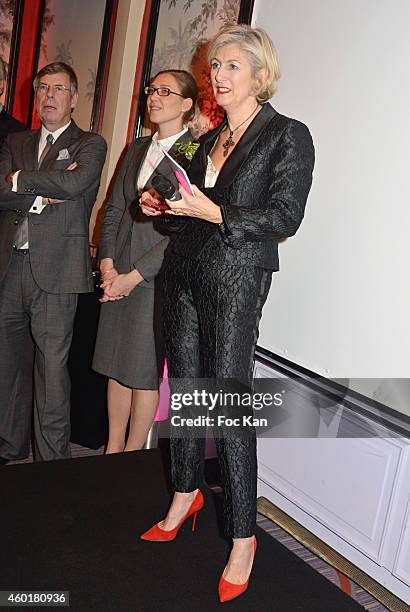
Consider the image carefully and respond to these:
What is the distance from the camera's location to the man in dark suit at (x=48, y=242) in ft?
9.24

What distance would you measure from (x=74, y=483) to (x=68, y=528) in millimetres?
294

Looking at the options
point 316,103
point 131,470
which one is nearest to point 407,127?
point 316,103

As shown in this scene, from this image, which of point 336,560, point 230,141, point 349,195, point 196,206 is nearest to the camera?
point 196,206

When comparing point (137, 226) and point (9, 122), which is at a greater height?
point (9, 122)

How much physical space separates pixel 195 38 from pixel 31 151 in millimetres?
1208

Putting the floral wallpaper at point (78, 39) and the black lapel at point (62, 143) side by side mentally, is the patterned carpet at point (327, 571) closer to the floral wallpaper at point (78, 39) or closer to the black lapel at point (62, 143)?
the black lapel at point (62, 143)

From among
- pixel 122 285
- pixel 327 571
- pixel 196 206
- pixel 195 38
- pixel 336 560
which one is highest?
pixel 195 38

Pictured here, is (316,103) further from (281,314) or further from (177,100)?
(281,314)

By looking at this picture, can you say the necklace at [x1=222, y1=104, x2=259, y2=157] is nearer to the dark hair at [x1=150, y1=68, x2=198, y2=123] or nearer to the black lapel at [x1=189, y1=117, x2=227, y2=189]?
the black lapel at [x1=189, y1=117, x2=227, y2=189]

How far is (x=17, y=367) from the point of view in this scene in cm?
Result: 308

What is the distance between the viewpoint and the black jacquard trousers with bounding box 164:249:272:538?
1.78m

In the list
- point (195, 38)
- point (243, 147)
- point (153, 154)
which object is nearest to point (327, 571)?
point (243, 147)

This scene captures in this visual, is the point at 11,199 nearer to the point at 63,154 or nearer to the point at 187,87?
the point at 63,154

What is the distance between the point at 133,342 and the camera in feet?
9.57
